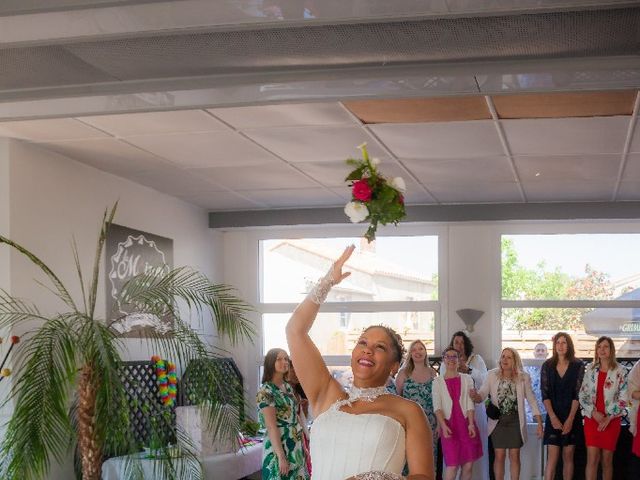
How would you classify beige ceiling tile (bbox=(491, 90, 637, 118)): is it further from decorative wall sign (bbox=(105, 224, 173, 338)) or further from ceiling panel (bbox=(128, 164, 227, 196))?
decorative wall sign (bbox=(105, 224, 173, 338))

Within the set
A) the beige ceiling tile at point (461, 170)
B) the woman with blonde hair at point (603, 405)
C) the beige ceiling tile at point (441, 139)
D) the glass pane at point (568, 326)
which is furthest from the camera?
the glass pane at point (568, 326)

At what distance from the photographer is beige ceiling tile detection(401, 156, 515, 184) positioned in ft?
26.3

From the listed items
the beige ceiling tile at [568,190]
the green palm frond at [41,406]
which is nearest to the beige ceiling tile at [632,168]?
the beige ceiling tile at [568,190]

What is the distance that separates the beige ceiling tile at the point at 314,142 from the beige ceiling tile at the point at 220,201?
79.1 inches

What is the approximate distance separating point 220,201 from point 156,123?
3.73 meters

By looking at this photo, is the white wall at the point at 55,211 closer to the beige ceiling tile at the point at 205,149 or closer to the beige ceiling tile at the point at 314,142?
the beige ceiling tile at the point at 205,149

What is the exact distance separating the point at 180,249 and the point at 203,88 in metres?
5.58

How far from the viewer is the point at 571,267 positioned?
1080 cm

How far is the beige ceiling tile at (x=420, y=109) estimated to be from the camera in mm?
6008

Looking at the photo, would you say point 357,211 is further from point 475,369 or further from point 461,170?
point 475,369

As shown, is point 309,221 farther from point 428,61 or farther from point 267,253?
point 428,61

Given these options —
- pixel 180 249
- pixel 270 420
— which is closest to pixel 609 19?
pixel 270 420

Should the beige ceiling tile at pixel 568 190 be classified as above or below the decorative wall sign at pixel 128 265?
above

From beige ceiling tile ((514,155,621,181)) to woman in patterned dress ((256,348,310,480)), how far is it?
8.34 feet
